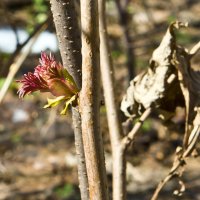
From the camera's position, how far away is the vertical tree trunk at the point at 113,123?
110 cm

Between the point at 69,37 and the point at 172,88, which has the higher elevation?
the point at 69,37

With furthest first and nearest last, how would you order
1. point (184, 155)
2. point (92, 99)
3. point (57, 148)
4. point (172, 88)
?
point (57, 148)
point (172, 88)
point (184, 155)
point (92, 99)

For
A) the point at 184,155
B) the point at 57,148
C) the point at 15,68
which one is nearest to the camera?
the point at 184,155

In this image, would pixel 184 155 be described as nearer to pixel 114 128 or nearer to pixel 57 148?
pixel 114 128

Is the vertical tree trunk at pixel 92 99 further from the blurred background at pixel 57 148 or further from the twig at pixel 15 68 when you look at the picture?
the blurred background at pixel 57 148

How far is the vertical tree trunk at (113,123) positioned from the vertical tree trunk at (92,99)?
11.1 inches

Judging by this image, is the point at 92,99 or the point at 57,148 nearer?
the point at 92,99

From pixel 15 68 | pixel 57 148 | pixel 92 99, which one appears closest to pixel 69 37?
pixel 92 99

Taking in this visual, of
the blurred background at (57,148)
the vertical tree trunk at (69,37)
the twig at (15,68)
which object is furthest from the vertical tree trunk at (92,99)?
the blurred background at (57,148)

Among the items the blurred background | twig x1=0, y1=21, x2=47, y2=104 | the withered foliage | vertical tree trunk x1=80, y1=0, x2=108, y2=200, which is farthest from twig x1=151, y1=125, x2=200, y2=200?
the blurred background

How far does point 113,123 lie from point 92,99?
394mm

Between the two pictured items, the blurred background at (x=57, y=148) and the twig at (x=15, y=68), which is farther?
the blurred background at (x=57, y=148)

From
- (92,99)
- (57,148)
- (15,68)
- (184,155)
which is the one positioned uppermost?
(15,68)

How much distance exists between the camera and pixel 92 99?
29.9 inches
